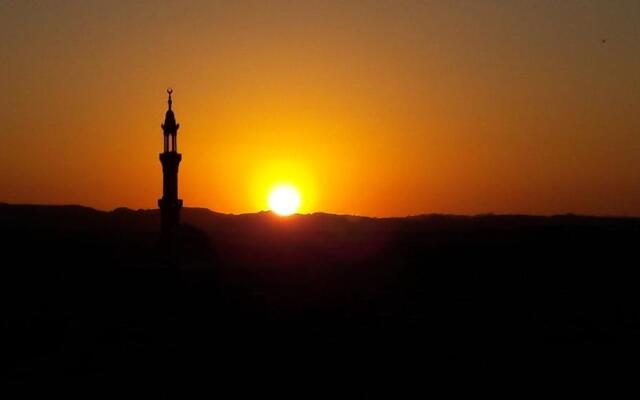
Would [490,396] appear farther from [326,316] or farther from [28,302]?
[28,302]

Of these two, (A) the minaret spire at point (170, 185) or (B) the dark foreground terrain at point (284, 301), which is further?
(A) the minaret spire at point (170, 185)

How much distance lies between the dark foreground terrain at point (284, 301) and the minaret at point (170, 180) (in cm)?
137

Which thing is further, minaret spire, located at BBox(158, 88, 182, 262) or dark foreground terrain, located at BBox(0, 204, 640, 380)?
minaret spire, located at BBox(158, 88, 182, 262)

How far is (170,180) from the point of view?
Answer: 37938 mm

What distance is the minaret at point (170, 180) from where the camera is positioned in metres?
37.8

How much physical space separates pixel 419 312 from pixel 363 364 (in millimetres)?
8994

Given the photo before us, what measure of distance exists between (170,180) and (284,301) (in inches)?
273

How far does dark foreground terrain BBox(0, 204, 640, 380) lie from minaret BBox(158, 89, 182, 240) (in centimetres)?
137

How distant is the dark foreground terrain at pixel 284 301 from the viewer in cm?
2794

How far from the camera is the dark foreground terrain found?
27.9 meters

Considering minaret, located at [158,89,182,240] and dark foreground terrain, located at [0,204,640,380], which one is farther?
minaret, located at [158,89,182,240]

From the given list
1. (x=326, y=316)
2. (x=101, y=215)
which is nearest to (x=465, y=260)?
(x=326, y=316)

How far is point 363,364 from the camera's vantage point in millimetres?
26172

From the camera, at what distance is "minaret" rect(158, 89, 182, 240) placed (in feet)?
124
